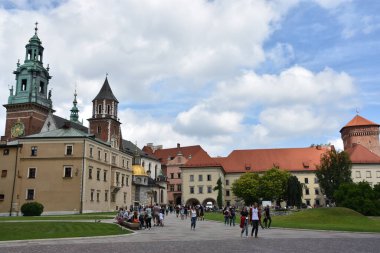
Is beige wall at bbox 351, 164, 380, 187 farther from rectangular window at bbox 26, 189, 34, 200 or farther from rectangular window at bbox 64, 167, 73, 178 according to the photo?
rectangular window at bbox 26, 189, 34, 200

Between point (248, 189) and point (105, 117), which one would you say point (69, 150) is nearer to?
point (105, 117)

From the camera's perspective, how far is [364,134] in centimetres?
11462

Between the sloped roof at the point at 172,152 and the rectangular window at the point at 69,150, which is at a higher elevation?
the sloped roof at the point at 172,152

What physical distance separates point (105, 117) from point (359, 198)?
54.8m

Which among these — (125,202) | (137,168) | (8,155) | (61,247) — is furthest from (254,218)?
(137,168)

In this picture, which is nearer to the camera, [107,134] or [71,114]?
[107,134]

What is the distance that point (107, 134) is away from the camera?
87.0 metres

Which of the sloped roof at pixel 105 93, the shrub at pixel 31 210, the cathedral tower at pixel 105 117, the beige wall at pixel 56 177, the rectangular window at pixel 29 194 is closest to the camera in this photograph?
the shrub at pixel 31 210

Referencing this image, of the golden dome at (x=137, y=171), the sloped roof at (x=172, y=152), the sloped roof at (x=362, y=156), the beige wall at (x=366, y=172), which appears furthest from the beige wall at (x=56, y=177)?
the sloped roof at (x=362, y=156)

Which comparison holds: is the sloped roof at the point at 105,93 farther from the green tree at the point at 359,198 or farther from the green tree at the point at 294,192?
the green tree at the point at 359,198

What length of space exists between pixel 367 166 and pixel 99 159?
65.0 metres

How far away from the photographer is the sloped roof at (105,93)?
296ft

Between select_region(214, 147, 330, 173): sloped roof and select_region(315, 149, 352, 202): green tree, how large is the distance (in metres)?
30.8

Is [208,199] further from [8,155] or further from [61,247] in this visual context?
[61,247]
